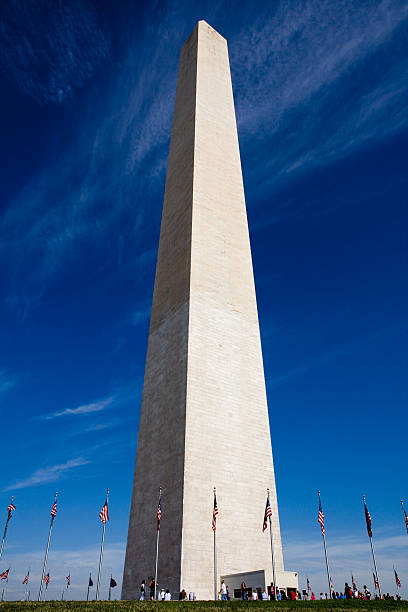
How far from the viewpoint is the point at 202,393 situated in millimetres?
26078

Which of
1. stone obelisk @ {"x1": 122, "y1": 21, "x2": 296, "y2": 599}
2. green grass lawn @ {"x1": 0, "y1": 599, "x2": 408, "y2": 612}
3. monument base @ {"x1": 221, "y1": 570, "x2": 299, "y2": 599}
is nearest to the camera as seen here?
green grass lawn @ {"x1": 0, "y1": 599, "x2": 408, "y2": 612}

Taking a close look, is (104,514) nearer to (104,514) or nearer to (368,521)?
(104,514)

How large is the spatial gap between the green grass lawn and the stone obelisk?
4.28 meters

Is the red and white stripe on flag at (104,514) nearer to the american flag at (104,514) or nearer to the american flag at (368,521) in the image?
the american flag at (104,514)

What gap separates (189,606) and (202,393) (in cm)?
1123

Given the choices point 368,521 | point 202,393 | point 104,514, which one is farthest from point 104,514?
point 368,521

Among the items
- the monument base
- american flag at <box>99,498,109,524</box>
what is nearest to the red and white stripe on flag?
american flag at <box>99,498,109,524</box>

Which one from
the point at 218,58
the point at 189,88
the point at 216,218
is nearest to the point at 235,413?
the point at 216,218

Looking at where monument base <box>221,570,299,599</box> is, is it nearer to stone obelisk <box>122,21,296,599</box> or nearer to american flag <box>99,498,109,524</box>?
stone obelisk <box>122,21,296,599</box>

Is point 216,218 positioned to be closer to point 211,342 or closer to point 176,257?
point 176,257

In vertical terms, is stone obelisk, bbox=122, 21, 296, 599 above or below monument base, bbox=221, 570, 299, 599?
above

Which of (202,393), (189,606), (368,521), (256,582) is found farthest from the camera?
(202,393)

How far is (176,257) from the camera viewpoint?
32.1m

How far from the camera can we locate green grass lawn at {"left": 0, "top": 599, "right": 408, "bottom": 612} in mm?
14602
